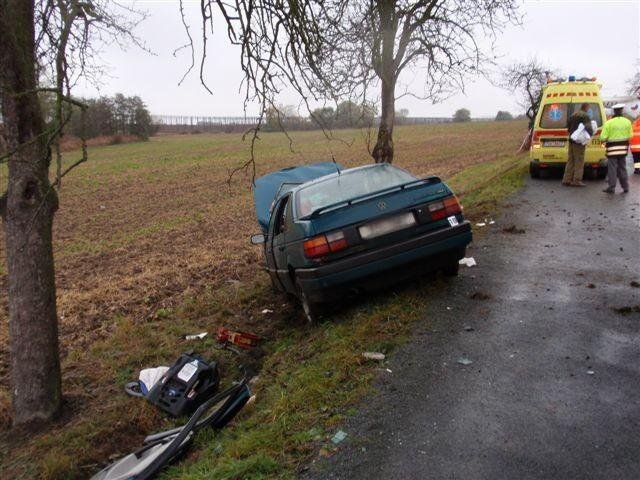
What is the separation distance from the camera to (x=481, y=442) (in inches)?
139

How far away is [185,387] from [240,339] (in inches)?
44.8

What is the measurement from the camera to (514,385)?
13.9ft

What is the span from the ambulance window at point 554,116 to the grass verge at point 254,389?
9551 millimetres

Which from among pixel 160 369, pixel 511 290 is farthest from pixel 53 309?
pixel 511 290

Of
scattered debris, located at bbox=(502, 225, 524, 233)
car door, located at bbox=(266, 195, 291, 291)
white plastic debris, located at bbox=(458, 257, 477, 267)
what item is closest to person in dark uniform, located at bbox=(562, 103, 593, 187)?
scattered debris, located at bbox=(502, 225, 524, 233)

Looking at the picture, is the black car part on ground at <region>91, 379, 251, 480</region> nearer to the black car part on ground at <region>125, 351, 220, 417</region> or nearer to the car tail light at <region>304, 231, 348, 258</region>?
the black car part on ground at <region>125, 351, 220, 417</region>

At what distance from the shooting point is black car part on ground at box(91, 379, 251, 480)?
4301mm

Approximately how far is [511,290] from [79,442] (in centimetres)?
461

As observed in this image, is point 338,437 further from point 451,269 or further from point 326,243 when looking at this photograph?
point 451,269

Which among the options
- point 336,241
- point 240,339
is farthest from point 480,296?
point 240,339

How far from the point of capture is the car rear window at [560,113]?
14.2m

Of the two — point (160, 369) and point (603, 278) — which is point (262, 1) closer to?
point (160, 369)

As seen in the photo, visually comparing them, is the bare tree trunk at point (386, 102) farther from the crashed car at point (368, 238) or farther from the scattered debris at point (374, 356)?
the scattered debris at point (374, 356)

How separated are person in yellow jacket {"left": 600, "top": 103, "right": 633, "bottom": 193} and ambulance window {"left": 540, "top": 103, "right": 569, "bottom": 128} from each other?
1866mm
